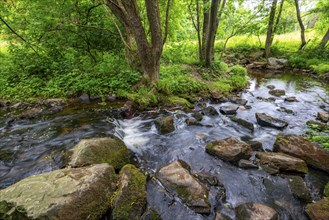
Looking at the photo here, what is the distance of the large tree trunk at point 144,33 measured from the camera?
5770 mm

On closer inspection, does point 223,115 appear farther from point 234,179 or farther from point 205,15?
point 205,15

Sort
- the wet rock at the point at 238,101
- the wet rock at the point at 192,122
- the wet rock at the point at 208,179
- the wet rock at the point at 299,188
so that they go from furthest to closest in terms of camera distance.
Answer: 1. the wet rock at the point at 238,101
2. the wet rock at the point at 192,122
3. the wet rock at the point at 208,179
4. the wet rock at the point at 299,188

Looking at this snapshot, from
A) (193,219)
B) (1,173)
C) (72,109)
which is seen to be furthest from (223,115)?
(1,173)

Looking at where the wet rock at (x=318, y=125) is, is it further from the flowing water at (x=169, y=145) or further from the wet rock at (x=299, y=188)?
the wet rock at (x=299, y=188)

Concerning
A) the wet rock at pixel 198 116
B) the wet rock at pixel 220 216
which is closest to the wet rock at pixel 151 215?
the wet rock at pixel 220 216

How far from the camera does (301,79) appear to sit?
35.7 ft

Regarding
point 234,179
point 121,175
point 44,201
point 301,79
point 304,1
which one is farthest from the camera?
Result: point 304,1

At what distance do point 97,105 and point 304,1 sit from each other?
17.5 meters

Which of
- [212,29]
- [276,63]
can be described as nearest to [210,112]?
[212,29]

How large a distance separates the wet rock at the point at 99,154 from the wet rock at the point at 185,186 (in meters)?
0.78

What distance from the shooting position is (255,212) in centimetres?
264

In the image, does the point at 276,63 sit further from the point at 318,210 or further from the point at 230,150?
the point at 318,210

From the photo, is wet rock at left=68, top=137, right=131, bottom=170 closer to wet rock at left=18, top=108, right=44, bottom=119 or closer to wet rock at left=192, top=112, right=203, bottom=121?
wet rock at left=192, top=112, right=203, bottom=121

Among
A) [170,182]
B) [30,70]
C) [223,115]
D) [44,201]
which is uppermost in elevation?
[30,70]
